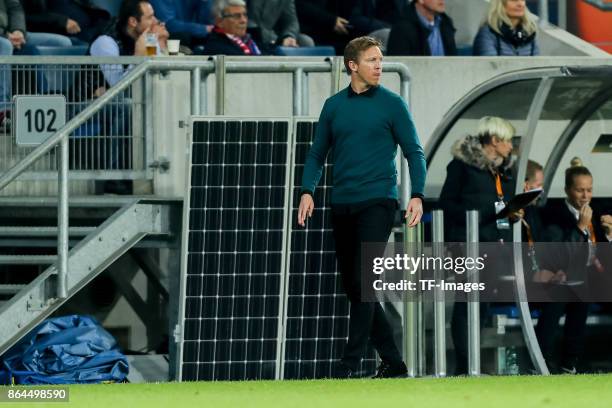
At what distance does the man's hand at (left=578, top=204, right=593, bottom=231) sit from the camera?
14.8 m

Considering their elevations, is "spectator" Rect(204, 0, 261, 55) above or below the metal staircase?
above

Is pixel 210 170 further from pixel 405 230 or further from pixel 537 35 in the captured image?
pixel 537 35

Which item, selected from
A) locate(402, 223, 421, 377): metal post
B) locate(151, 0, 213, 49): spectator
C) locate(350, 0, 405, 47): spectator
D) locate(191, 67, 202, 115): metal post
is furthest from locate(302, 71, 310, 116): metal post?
locate(350, 0, 405, 47): spectator

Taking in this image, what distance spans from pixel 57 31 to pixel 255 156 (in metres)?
4.04

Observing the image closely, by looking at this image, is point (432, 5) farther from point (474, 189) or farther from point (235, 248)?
point (235, 248)

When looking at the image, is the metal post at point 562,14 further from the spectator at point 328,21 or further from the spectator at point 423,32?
the spectator at point 423,32

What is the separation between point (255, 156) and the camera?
536 inches

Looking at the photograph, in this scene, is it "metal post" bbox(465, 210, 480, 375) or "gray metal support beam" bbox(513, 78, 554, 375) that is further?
"gray metal support beam" bbox(513, 78, 554, 375)

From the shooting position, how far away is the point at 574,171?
14.8 m

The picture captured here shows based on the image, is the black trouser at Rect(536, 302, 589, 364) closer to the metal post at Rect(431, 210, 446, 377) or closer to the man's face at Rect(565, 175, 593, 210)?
the man's face at Rect(565, 175, 593, 210)

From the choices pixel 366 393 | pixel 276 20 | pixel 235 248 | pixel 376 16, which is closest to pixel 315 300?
pixel 235 248

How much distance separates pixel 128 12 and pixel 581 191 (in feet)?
12.1

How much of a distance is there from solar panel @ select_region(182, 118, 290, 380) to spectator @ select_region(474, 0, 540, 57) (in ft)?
12.2

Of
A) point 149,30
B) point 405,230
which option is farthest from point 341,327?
point 149,30
